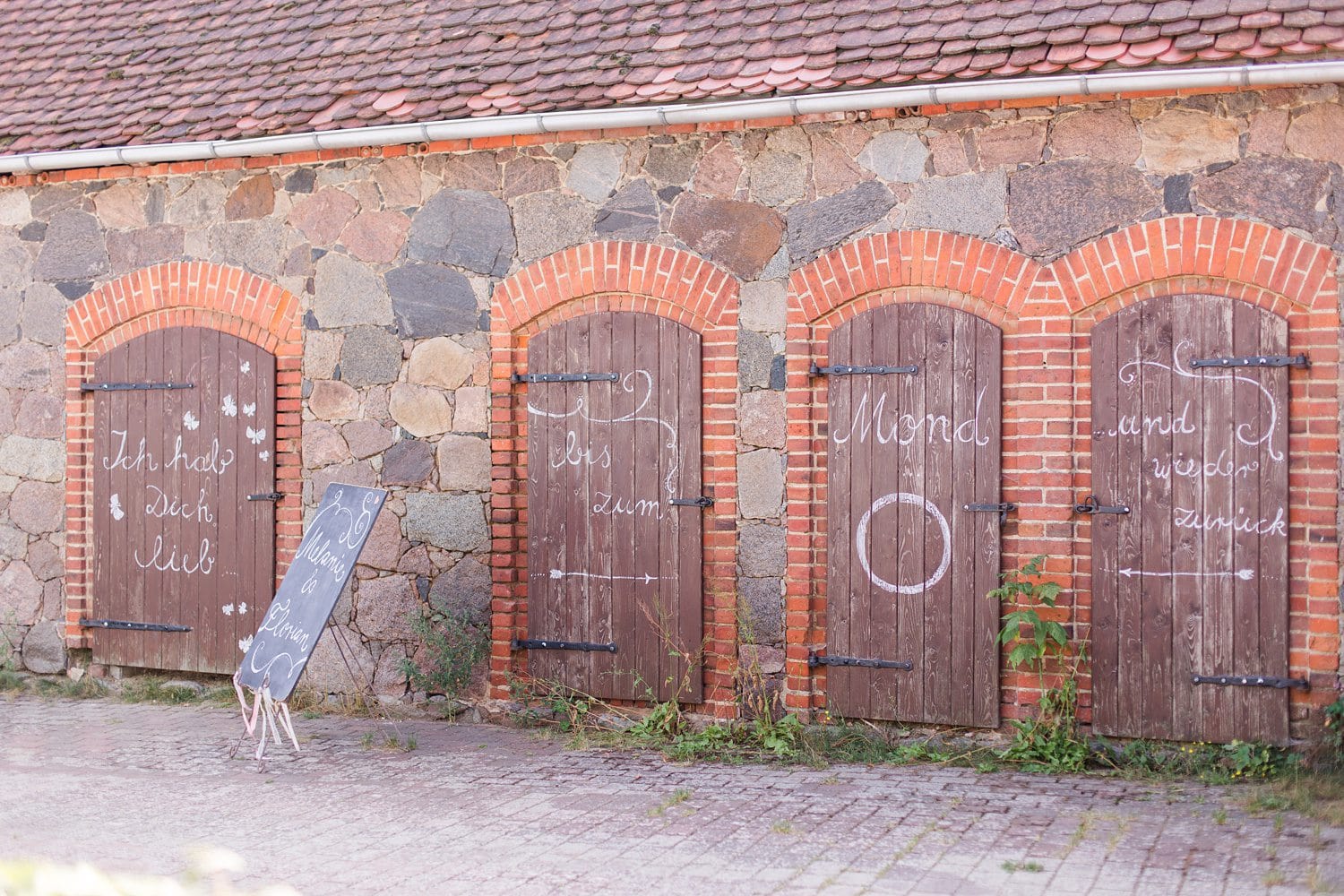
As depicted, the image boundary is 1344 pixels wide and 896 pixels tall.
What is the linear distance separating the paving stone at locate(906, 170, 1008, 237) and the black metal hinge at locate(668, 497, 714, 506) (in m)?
1.82

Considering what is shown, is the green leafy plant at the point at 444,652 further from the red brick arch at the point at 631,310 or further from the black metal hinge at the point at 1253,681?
the black metal hinge at the point at 1253,681

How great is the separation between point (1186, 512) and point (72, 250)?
7.08 m

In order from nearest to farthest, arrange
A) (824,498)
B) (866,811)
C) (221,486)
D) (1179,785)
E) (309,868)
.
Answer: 1. (309,868)
2. (866,811)
3. (1179,785)
4. (824,498)
5. (221,486)

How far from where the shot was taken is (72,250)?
955 centimetres

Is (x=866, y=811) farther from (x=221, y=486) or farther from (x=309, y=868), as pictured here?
(x=221, y=486)

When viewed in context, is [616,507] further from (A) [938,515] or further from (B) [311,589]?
(A) [938,515]

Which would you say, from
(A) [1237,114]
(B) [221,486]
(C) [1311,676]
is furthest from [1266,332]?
(B) [221,486]

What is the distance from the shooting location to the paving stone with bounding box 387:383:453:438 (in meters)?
8.58

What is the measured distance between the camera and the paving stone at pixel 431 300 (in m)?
8.52

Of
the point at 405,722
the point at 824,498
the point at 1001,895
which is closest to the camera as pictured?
the point at 1001,895

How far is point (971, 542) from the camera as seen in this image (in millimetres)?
7395

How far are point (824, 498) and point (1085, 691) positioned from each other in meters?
1.64

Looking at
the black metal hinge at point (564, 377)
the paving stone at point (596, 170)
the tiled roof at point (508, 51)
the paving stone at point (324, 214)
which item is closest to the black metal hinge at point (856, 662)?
the black metal hinge at point (564, 377)

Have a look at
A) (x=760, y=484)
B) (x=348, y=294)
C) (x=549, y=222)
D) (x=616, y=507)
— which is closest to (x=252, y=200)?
(x=348, y=294)
